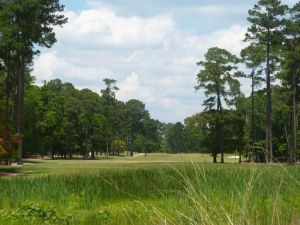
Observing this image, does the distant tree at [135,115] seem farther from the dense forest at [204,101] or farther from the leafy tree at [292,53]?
the leafy tree at [292,53]

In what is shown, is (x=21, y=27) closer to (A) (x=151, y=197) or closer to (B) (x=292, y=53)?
(B) (x=292, y=53)

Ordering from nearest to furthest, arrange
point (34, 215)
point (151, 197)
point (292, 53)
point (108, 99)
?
1. point (34, 215)
2. point (151, 197)
3. point (292, 53)
4. point (108, 99)

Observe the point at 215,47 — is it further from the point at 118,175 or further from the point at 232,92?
the point at 118,175

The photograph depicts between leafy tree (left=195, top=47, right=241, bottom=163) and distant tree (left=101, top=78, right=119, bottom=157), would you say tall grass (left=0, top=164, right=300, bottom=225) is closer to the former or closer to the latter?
leafy tree (left=195, top=47, right=241, bottom=163)

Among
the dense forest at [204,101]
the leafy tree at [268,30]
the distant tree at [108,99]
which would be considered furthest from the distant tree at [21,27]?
the distant tree at [108,99]

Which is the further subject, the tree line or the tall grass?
the tree line

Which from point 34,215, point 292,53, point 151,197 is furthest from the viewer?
point 292,53

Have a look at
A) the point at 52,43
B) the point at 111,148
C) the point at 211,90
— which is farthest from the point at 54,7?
the point at 111,148

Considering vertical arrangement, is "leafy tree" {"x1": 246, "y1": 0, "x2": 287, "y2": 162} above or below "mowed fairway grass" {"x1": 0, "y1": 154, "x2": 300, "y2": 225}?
above

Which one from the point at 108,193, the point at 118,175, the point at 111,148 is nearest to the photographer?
the point at 108,193

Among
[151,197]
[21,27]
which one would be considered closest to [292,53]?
[21,27]

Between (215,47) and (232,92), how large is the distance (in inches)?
235

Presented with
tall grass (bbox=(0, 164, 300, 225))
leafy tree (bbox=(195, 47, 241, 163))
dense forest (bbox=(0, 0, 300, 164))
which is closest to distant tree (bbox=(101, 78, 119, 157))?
dense forest (bbox=(0, 0, 300, 164))

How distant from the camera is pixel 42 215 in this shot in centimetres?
948
